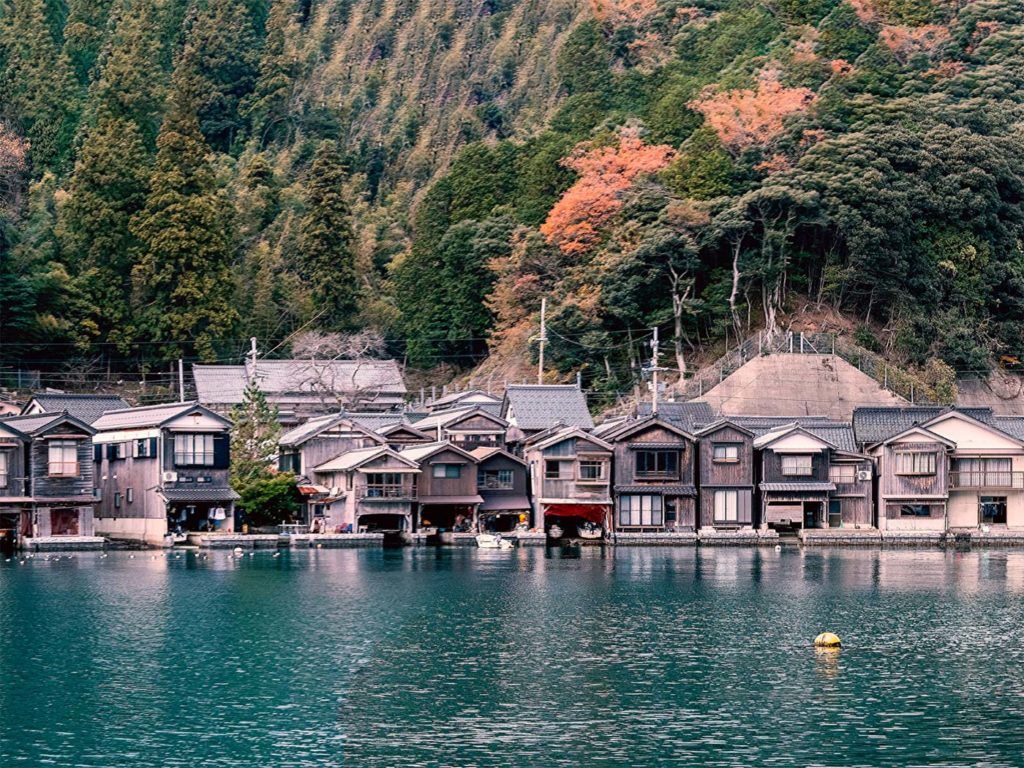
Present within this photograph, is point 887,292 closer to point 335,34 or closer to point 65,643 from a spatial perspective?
point 65,643

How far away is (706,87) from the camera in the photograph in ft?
292

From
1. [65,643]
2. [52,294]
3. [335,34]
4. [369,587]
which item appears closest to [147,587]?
[369,587]

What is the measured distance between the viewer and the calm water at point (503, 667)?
27.4 meters

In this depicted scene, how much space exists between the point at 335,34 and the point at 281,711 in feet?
334

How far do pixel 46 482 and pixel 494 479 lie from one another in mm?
16750

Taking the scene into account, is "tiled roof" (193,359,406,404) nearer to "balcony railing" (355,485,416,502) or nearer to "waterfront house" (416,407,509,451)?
"waterfront house" (416,407,509,451)

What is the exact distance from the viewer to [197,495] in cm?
6053

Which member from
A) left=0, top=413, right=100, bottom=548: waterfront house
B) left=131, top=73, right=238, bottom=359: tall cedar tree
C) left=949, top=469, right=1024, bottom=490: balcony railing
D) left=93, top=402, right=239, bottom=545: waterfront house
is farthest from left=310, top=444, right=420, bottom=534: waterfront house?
left=949, top=469, right=1024, bottom=490: balcony railing

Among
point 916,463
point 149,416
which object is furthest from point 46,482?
point 916,463

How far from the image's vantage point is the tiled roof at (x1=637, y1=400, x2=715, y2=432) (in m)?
70.1

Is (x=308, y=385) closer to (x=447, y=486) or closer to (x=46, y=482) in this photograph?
(x=447, y=486)

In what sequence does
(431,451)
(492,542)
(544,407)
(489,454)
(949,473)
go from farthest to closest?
(544,407) → (949,473) → (489,454) → (431,451) → (492,542)

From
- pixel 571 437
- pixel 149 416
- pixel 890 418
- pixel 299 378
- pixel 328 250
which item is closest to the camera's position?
pixel 149 416

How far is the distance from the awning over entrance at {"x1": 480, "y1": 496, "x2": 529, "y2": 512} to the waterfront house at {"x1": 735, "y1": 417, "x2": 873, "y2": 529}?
8821 millimetres
